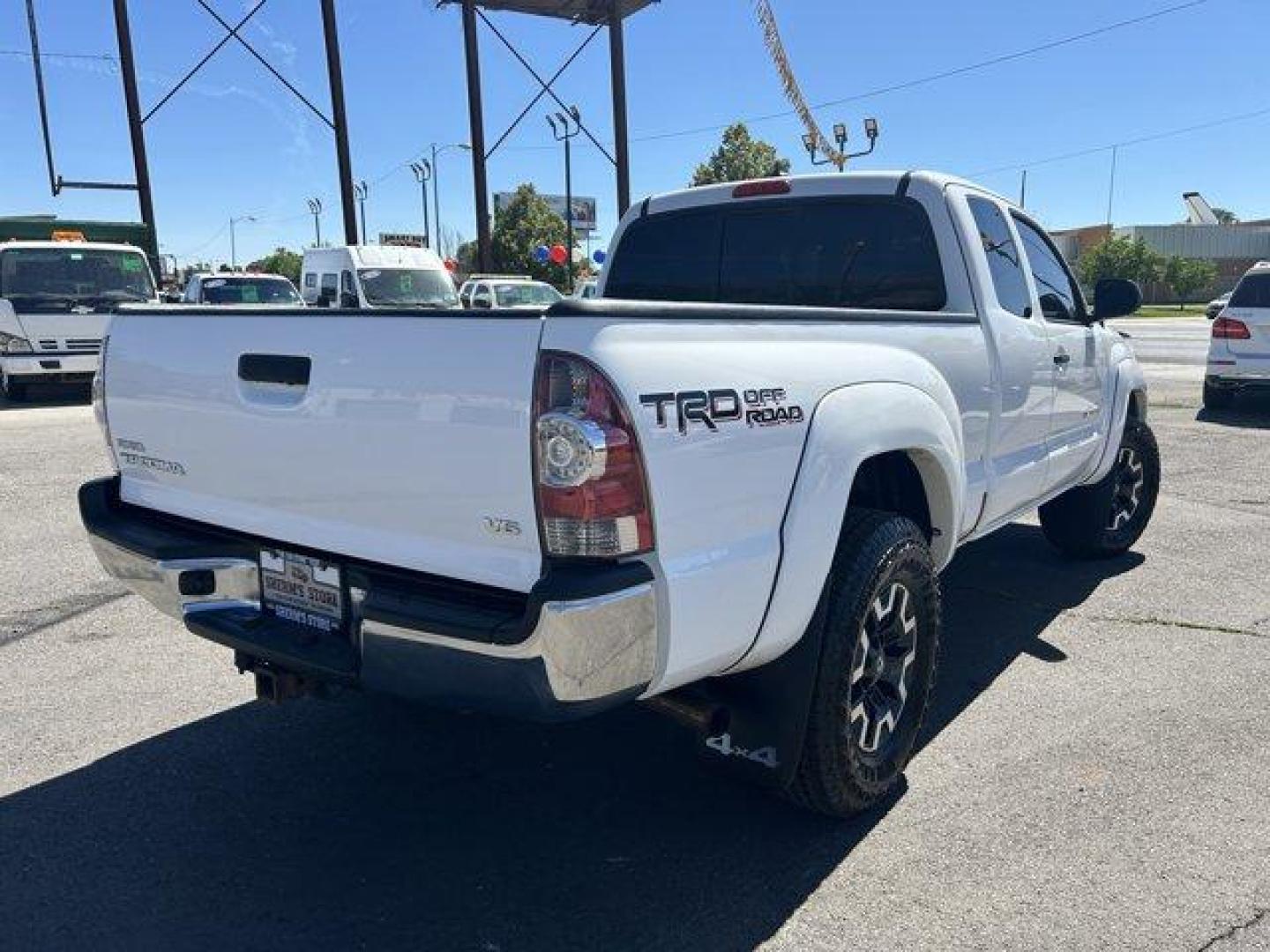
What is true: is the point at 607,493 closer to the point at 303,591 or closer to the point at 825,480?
the point at 825,480

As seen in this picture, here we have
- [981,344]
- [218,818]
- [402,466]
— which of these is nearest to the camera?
[402,466]

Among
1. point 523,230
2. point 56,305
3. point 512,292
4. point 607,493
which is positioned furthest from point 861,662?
point 523,230

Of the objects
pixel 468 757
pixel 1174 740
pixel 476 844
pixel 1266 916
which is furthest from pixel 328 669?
pixel 1174 740

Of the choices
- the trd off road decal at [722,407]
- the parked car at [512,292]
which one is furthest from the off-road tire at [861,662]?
the parked car at [512,292]

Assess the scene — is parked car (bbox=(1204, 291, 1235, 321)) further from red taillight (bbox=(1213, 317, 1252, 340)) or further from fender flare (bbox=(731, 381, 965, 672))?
fender flare (bbox=(731, 381, 965, 672))

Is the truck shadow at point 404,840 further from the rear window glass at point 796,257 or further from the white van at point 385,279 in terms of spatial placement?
the white van at point 385,279

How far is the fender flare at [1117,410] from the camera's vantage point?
5531 mm

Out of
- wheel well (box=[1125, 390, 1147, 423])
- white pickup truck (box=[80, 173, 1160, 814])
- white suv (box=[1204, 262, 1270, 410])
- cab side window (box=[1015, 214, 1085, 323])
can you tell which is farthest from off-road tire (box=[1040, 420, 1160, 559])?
white suv (box=[1204, 262, 1270, 410])

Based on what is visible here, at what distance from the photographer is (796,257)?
4184 mm

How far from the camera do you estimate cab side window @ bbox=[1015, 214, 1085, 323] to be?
4.75 m

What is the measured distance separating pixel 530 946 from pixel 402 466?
49.0 inches

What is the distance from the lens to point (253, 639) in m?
2.74

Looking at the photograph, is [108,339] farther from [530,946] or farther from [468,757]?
[530,946]

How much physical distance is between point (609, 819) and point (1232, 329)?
39.9 ft
